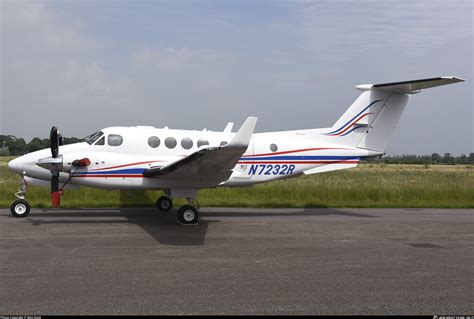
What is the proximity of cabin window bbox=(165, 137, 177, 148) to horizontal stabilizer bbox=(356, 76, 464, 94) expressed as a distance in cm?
626

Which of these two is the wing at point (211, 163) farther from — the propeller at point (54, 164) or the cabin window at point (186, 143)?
the propeller at point (54, 164)

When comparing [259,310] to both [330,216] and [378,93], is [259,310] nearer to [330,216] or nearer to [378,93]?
[330,216]

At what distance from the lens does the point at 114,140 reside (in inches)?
519

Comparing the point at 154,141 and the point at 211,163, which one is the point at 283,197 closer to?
the point at 154,141

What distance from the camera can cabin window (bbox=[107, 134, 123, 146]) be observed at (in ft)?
43.1

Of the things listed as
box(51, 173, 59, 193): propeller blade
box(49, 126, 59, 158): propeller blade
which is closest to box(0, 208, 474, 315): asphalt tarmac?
box(51, 173, 59, 193): propeller blade

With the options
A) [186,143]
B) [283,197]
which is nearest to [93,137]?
[186,143]

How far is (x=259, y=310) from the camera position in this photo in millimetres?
4961

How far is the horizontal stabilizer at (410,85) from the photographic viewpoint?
528 inches

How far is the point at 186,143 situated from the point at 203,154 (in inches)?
135

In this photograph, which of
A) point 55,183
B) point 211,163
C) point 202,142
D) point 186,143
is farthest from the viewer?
point 202,142

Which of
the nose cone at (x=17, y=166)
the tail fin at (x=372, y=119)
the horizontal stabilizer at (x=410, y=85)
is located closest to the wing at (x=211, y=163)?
the nose cone at (x=17, y=166)

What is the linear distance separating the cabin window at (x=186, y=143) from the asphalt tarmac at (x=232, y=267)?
2180mm

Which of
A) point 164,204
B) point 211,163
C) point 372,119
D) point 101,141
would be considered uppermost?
point 372,119
